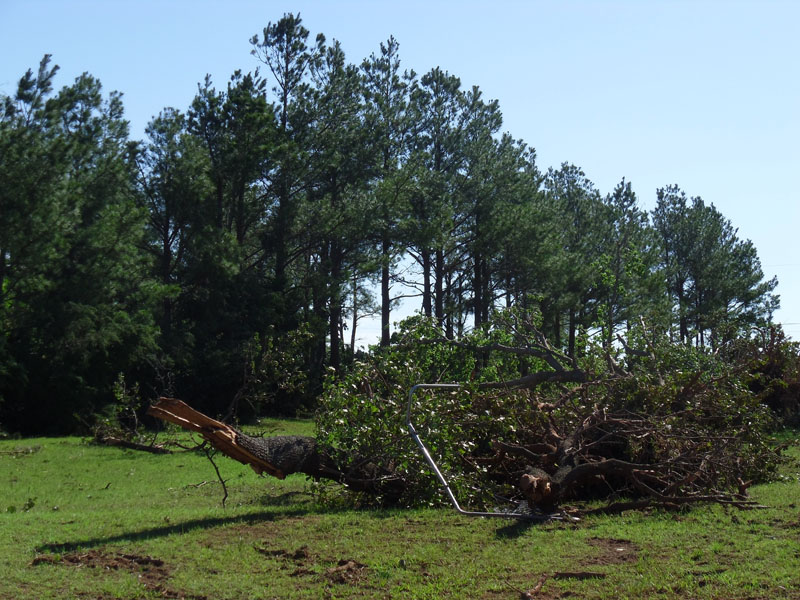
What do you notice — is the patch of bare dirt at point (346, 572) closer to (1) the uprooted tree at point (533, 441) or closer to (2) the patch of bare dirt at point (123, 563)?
(2) the patch of bare dirt at point (123, 563)

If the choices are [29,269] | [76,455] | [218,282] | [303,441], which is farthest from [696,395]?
Answer: [218,282]

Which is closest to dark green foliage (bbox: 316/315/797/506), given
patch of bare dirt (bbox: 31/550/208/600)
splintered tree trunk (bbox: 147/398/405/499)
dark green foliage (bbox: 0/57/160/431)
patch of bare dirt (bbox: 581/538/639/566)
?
splintered tree trunk (bbox: 147/398/405/499)

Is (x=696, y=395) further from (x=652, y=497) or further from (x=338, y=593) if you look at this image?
(x=338, y=593)

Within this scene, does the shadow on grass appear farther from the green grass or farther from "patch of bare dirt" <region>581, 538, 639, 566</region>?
"patch of bare dirt" <region>581, 538, 639, 566</region>

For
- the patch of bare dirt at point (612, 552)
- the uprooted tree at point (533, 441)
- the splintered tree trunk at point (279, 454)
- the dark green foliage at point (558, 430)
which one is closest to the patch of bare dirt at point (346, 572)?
the patch of bare dirt at point (612, 552)

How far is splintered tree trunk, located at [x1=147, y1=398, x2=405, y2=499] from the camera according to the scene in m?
7.90

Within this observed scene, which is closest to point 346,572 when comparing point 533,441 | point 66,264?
point 533,441

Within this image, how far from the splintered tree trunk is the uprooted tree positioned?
0.6 inches

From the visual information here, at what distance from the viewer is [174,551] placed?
655 cm

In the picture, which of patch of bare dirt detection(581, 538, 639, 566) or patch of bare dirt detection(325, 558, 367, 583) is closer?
patch of bare dirt detection(325, 558, 367, 583)

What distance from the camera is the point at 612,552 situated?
20.1ft

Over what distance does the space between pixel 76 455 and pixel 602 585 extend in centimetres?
1288

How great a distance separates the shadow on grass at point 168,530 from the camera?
686 cm

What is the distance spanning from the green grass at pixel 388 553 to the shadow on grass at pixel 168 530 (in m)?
0.02
